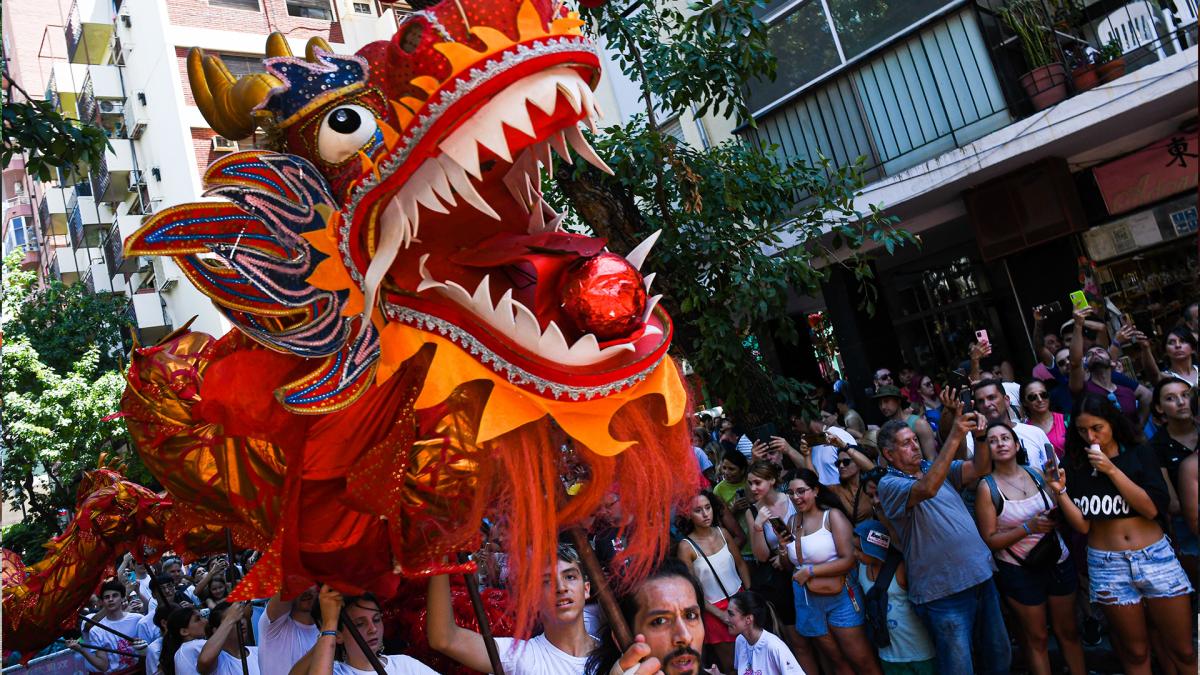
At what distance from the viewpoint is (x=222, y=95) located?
2244mm

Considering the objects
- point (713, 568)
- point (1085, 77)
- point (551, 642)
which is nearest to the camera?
point (551, 642)

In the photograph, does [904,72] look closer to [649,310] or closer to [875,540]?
[875,540]

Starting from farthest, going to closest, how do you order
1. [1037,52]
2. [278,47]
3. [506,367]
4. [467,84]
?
[1037,52] < [278,47] < [506,367] < [467,84]

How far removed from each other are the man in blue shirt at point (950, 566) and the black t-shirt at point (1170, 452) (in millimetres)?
741

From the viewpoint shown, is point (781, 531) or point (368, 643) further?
point (781, 531)

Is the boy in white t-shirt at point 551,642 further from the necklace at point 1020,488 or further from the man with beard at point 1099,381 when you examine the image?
the man with beard at point 1099,381

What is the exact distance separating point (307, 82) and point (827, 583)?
3.46m

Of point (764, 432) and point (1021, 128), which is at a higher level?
point (1021, 128)

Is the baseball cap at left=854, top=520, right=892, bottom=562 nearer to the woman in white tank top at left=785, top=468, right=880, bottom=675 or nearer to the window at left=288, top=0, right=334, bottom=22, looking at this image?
the woman in white tank top at left=785, top=468, right=880, bottom=675

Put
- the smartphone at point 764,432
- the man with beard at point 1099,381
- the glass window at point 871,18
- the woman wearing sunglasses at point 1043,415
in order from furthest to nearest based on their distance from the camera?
the glass window at point 871,18, the smartphone at point 764,432, the woman wearing sunglasses at point 1043,415, the man with beard at point 1099,381

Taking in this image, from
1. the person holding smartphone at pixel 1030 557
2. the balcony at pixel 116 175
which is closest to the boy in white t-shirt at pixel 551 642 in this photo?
the person holding smartphone at pixel 1030 557

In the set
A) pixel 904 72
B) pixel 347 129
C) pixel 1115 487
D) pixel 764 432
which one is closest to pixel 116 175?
pixel 904 72

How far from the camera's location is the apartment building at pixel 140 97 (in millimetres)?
13414

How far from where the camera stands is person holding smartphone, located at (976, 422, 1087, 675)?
169 inches
